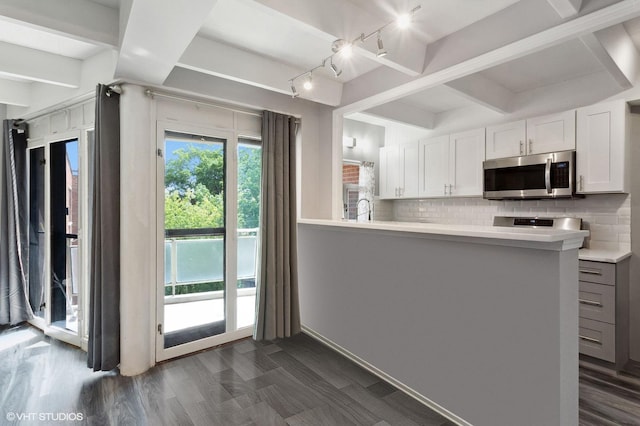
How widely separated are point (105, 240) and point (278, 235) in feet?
4.92

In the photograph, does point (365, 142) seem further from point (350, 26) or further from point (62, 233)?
point (62, 233)

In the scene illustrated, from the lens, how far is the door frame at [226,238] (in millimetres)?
2816

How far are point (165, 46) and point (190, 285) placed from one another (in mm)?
2065

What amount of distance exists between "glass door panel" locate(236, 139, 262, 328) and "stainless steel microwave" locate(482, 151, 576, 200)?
2669 mm

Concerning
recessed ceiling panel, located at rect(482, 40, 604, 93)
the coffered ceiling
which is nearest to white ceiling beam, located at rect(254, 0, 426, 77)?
the coffered ceiling

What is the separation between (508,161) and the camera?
358 cm

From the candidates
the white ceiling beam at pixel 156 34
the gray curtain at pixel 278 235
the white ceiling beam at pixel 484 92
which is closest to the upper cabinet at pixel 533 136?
the white ceiling beam at pixel 484 92

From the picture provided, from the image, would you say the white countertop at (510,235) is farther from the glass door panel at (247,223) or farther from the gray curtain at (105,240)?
the gray curtain at (105,240)

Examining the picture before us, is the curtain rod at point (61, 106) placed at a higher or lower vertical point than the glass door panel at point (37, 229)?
higher

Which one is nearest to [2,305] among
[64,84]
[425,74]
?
[64,84]

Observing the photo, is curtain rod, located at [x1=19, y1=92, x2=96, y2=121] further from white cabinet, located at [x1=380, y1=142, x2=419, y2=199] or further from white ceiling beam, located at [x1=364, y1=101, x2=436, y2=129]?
white cabinet, located at [x1=380, y1=142, x2=419, y2=199]

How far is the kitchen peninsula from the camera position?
5.06ft

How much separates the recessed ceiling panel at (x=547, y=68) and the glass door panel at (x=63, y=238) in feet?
14.3

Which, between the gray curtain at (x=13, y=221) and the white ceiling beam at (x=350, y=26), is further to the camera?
the gray curtain at (x=13, y=221)
